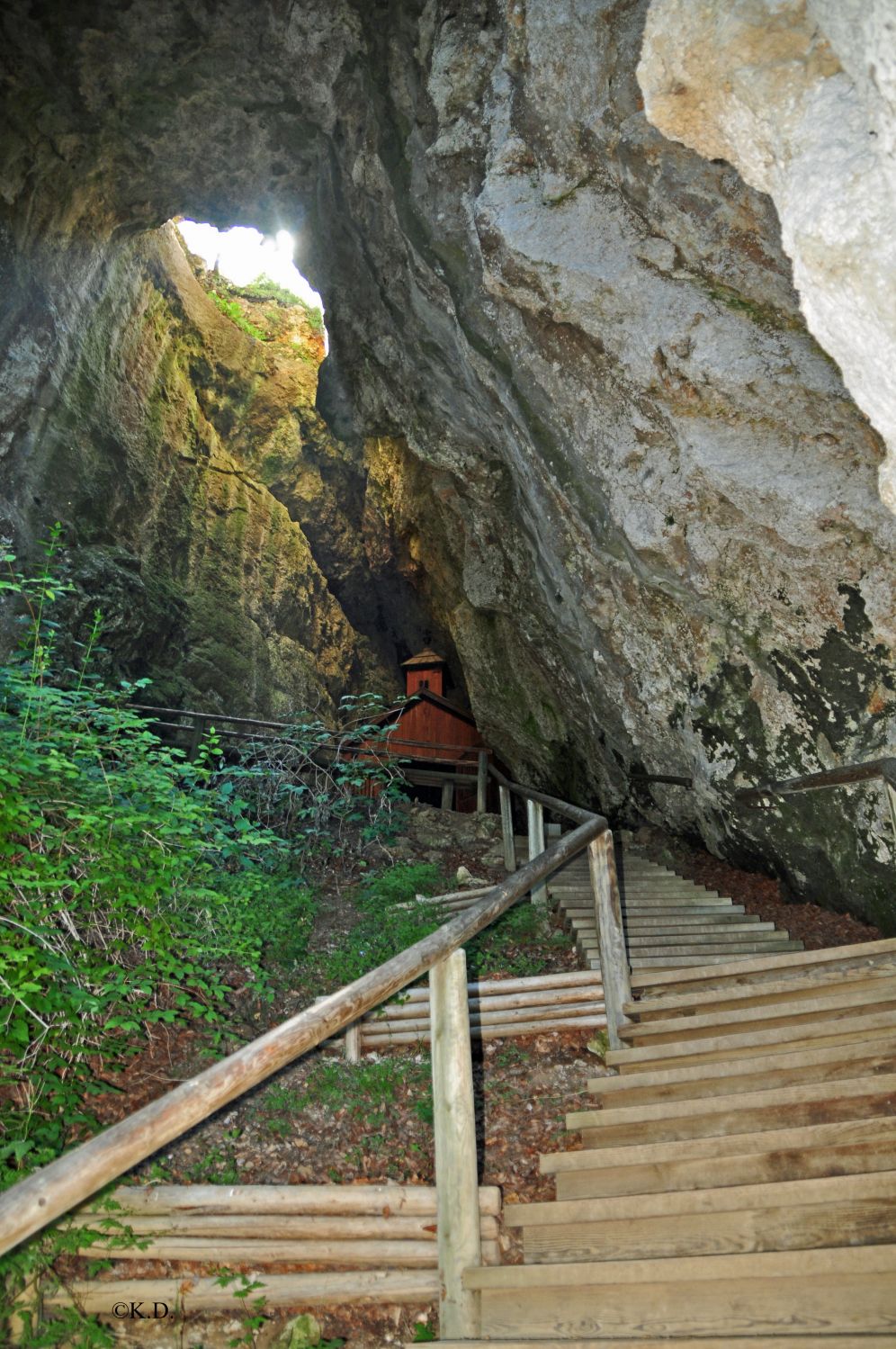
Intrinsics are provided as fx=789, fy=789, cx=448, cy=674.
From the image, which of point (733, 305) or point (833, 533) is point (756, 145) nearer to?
point (733, 305)

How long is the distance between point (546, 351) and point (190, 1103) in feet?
20.9

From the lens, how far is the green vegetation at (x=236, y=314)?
52.4 ft

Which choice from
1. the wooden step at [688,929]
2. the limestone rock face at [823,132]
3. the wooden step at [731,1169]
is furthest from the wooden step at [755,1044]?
the limestone rock face at [823,132]

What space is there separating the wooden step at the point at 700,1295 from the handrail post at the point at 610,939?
1751 millimetres

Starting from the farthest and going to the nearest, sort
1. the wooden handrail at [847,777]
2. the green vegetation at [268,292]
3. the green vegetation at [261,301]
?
the green vegetation at [268,292] → the green vegetation at [261,301] → the wooden handrail at [847,777]

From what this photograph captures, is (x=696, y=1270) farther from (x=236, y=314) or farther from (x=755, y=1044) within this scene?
(x=236, y=314)

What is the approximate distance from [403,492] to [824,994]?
10675 mm

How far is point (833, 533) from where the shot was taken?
5449mm

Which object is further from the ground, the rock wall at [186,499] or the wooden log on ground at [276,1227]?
the rock wall at [186,499]

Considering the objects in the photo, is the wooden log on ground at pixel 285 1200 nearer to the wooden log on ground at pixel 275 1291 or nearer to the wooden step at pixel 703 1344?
the wooden log on ground at pixel 275 1291

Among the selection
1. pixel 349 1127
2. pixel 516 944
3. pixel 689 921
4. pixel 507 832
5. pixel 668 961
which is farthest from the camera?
pixel 507 832

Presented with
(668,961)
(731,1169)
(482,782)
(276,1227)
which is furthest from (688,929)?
(482,782)

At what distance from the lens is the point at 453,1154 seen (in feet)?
8.46

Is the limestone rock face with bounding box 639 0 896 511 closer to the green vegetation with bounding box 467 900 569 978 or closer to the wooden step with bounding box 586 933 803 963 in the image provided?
the wooden step with bounding box 586 933 803 963
